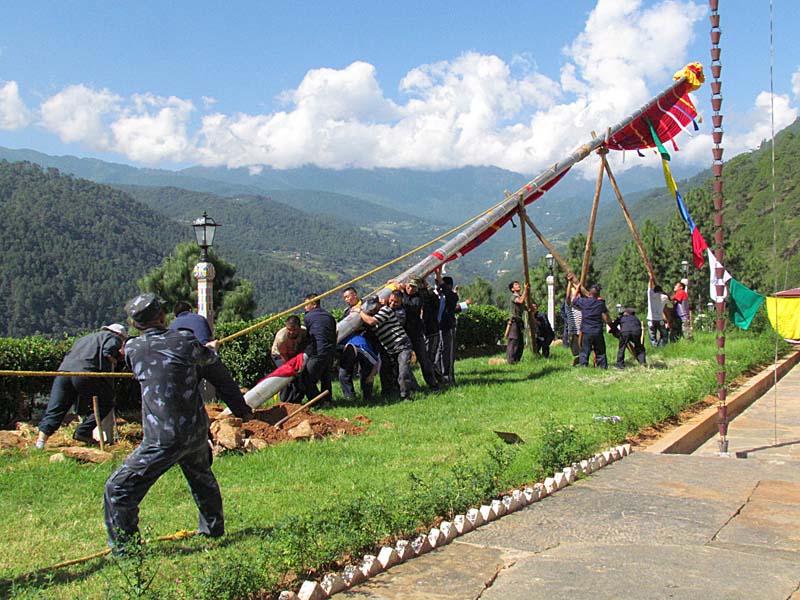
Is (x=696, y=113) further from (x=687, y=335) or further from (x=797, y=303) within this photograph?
(x=797, y=303)

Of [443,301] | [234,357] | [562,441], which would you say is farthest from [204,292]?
[562,441]

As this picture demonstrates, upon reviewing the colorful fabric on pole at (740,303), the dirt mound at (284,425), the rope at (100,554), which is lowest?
the dirt mound at (284,425)

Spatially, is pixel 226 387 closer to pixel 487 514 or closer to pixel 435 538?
pixel 435 538

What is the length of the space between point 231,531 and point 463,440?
3605 mm

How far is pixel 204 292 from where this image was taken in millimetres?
10523

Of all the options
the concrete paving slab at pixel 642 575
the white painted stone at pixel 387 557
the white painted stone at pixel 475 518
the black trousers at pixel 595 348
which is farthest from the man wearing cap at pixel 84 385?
the black trousers at pixel 595 348

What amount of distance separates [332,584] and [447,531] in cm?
110

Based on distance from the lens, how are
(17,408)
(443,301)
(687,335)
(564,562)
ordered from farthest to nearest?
(687,335) < (443,301) < (17,408) < (564,562)

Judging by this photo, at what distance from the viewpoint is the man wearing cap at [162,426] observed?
4.52 m

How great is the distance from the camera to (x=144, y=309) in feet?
15.6

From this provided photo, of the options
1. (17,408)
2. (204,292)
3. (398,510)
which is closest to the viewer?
(398,510)

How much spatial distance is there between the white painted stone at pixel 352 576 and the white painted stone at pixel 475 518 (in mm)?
1158

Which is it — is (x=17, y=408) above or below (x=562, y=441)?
below

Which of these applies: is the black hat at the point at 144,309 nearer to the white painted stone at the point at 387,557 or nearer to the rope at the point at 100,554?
the rope at the point at 100,554
